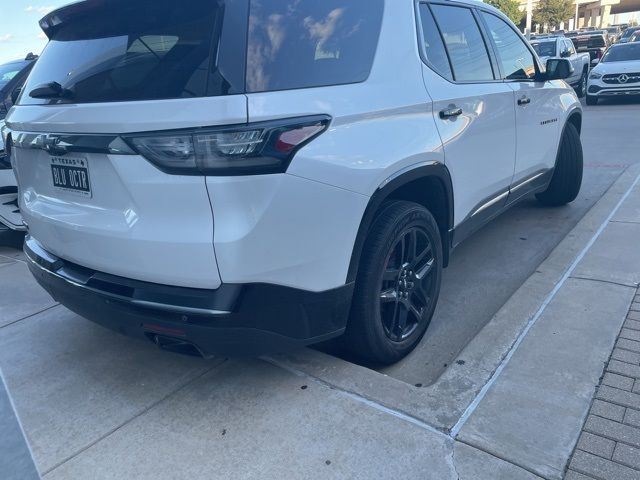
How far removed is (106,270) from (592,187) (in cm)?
574

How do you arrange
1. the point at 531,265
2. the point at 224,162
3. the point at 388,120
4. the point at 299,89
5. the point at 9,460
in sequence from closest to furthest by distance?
the point at 224,162, the point at 299,89, the point at 9,460, the point at 388,120, the point at 531,265

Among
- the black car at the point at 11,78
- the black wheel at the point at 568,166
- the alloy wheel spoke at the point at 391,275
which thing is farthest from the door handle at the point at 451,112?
the black car at the point at 11,78

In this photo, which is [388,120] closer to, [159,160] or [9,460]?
[159,160]

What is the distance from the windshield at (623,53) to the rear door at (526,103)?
37.6 ft

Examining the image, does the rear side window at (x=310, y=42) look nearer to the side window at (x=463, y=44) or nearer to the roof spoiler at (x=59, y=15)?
the side window at (x=463, y=44)

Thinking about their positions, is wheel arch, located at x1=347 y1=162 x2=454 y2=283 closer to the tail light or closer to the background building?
the tail light

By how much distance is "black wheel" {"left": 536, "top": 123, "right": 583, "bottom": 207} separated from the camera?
17.6 ft

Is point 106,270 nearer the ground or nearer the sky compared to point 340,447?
nearer the sky

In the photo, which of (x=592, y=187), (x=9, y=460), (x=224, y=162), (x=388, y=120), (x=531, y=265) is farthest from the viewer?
(x=592, y=187)

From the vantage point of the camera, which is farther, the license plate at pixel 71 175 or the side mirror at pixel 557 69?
the side mirror at pixel 557 69

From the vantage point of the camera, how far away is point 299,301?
7.70 feet

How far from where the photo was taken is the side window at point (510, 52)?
161 inches

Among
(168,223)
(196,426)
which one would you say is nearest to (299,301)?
(168,223)

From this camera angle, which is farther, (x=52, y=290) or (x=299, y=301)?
(x=52, y=290)
